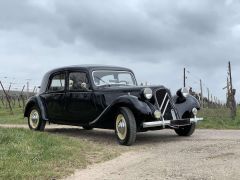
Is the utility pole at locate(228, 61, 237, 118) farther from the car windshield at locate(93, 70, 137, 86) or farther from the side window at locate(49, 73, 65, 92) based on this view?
the side window at locate(49, 73, 65, 92)

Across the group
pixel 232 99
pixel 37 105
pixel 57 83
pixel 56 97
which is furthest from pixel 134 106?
pixel 232 99

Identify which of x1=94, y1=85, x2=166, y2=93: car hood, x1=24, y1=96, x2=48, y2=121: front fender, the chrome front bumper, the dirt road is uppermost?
x1=94, y1=85, x2=166, y2=93: car hood

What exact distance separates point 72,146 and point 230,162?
3192mm

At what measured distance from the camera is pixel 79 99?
37.1 ft

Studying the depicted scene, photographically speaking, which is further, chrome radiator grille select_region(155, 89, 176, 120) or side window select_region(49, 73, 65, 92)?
side window select_region(49, 73, 65, 92)

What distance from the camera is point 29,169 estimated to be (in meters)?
6.74

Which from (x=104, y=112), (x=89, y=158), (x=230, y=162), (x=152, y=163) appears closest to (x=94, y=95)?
(x=104, y=112)

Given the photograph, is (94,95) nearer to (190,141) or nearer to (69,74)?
(69,74)

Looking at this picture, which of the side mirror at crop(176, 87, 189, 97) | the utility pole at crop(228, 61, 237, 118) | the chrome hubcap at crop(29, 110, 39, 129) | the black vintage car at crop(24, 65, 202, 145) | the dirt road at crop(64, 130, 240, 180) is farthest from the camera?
the utility pole at crop(228, 61, 237, 118)

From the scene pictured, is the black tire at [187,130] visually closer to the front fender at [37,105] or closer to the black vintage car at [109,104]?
the black vintage car at [109,104]

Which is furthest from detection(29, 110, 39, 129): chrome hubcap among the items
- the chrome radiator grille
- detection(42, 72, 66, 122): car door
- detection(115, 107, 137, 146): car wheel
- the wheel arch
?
the chrome radiator grille

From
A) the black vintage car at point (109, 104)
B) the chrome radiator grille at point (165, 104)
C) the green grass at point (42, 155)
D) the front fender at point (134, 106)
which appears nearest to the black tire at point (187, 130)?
the black vintage car at point (109, 104)

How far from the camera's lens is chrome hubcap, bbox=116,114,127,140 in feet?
32.1

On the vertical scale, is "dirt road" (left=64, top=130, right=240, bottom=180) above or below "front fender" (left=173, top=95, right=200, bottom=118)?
below
